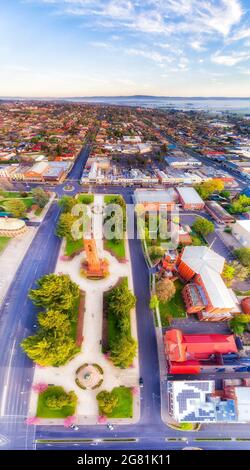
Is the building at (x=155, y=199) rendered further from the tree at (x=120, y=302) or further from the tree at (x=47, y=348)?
the tree at (x=47, y=348)

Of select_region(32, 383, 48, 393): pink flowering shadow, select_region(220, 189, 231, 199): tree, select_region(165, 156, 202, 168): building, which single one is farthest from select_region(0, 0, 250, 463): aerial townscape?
select_region(165, 156, 202, 168): building

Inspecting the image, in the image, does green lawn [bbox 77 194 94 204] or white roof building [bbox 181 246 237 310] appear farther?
green lawn [bbox 77 194 94 204]

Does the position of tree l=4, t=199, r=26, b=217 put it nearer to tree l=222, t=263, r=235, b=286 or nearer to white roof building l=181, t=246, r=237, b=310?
white roof building l=181, t=246, r=237, b=310

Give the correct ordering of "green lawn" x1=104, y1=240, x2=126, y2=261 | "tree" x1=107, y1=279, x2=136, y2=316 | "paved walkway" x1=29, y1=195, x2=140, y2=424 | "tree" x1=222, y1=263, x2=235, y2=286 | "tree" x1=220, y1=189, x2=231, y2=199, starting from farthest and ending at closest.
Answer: "tree" x1=220, y1=189, x2=231, y2=199, "green lawn" x1=104, y1=240, x2=126, y2=261, "tree" x1=222, y1=263, x2=235, y2=286, "tree" x1=107, y1=279, x2=136, y2=316, "paved walkway" x1=29, y1=195, x2=140, y2=424

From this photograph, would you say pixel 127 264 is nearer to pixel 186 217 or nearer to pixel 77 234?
pixel 77 234

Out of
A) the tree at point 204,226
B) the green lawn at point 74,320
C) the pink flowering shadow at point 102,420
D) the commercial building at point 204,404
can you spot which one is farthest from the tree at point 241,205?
the pink flowering shadow at point 102,420

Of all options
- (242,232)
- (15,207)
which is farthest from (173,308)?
(15,207)
